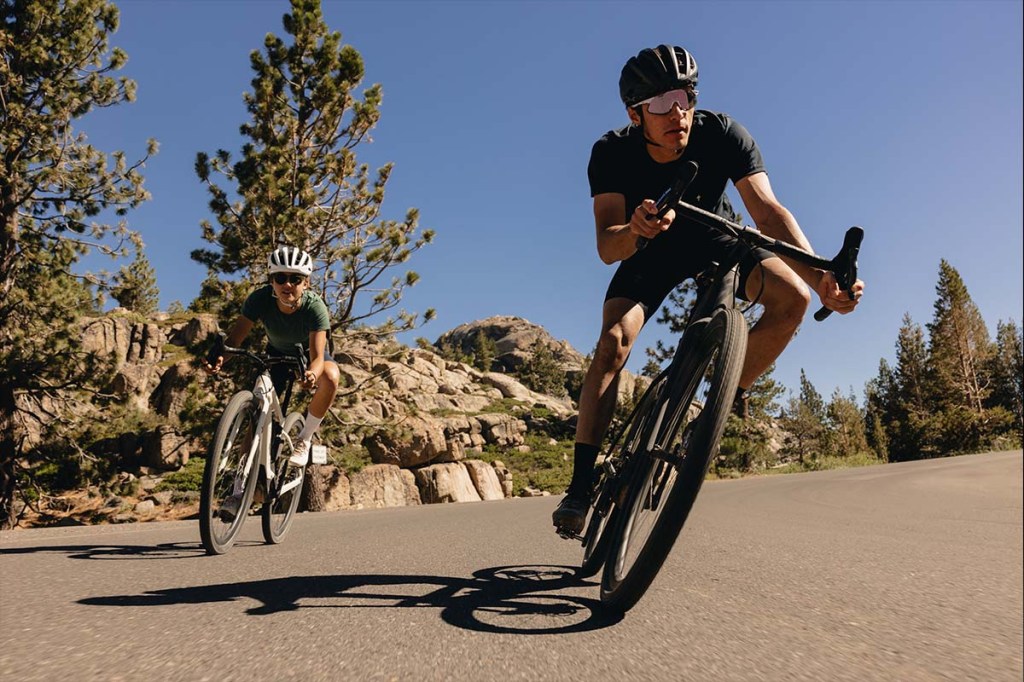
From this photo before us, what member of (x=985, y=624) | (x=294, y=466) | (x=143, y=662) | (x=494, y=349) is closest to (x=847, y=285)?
(x=985, y=624)

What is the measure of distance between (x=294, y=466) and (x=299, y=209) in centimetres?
1171

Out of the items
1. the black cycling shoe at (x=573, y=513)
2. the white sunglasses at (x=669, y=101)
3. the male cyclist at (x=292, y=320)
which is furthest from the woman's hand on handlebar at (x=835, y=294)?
the male cyclist at (x=292, y=320)

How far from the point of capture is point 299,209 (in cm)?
1499

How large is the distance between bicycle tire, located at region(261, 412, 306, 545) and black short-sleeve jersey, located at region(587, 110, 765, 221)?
2.97m

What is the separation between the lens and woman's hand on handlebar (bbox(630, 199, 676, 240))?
77.5 inches

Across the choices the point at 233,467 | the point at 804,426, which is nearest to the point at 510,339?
the point at 804,426

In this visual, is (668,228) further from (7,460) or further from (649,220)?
(7,460)

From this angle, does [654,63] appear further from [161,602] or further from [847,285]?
[161,602]

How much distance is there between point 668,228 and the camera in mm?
2447

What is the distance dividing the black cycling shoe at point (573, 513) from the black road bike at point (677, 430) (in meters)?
0.06

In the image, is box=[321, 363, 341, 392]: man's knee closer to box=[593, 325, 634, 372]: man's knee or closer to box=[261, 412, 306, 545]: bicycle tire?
box=[261, 412, 306, 545]: bicycle tire

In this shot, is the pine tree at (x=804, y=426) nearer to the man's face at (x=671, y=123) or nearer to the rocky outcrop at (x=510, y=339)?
the man's face at (x=671, y=123)

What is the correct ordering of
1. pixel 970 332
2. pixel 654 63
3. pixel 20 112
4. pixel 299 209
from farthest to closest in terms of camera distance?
1. pixel 970 332
2. pixel 299 209
3. pixel 20 112
4. pixel 654 63

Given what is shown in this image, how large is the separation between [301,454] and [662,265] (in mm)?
3158
